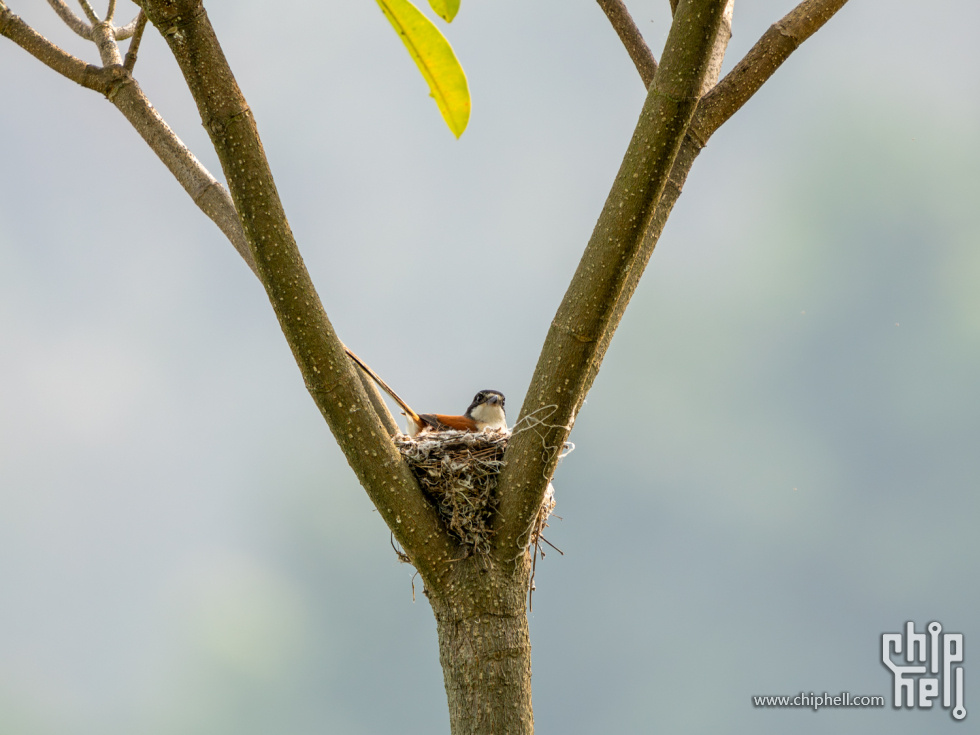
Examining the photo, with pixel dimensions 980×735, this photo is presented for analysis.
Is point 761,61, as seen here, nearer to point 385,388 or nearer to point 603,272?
point 603,272

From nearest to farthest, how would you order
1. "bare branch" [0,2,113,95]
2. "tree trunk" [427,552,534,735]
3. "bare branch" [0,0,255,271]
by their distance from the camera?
"tree trunk" [427,552,534,735] → "bare branch" [0,0,255,271] → "bare branch" [0,2,113,95]

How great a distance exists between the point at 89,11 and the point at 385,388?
2.76 m

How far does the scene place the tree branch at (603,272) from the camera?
108 inches

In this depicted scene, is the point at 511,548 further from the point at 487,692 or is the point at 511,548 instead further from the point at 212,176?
the point at 212,176

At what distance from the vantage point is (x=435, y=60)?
2.12m

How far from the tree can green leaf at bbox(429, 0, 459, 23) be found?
1082 mm

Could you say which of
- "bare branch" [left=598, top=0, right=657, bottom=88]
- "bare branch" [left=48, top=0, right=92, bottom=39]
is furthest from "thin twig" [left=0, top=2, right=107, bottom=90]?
"bare branch" [left=598, top=0, right=657, bottom=88]

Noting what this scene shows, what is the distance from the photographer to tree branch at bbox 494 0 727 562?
108 inches

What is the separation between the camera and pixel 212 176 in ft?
13.2

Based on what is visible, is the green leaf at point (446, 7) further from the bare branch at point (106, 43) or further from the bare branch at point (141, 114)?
the bare branch at point (106, 43)

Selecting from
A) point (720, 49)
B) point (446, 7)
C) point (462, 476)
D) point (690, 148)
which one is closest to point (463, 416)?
point (462, 476)

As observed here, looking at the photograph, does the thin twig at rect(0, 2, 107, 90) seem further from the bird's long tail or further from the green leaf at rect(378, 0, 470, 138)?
the green leaf at rect(378, 0, 470, 138)

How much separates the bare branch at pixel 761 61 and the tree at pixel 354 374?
3.63 ft

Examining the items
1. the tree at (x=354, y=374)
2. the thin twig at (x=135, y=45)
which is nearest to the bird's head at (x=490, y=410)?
the tree at (x=354, y=374)
